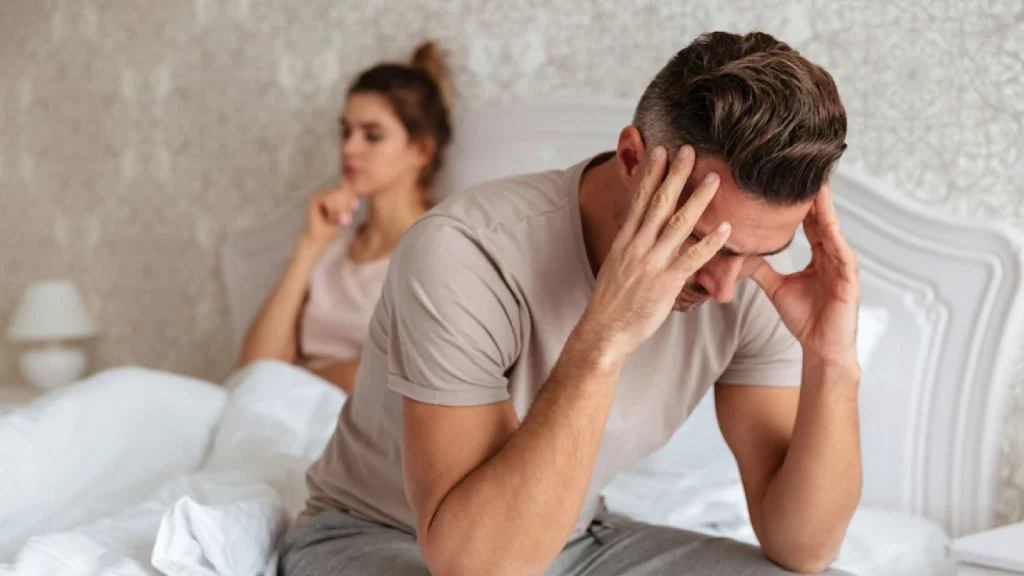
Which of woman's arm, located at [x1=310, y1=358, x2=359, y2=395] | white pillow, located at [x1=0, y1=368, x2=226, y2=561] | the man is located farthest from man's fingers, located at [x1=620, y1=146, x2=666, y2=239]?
woman's arm, located at [x1=310, y1=358, x2=359, y2=395]

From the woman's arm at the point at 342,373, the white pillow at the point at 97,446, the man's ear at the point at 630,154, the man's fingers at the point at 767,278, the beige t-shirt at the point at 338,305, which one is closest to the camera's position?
the man's ear at the point at 630,154

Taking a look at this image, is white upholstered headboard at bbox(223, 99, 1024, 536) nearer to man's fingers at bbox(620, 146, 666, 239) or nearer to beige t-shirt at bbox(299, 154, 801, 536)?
beige t-shirt at bbox(299, 154, 801, 536)

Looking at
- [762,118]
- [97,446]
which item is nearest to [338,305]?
[97,446]

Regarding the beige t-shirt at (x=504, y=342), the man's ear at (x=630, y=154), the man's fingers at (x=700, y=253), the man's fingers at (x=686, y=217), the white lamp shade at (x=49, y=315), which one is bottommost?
the white lamp shade at (x=49, y=315)

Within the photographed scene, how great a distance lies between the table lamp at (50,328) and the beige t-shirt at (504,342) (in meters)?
2.03

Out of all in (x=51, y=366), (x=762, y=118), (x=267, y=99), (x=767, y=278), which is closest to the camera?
(x=762, y=118)

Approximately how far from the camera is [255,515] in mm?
1461

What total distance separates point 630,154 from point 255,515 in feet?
2.40

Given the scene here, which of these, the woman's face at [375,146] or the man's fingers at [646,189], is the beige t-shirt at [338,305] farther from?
the man's fingers at [646,189]

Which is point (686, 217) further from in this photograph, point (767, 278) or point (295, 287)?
point (295, 287)

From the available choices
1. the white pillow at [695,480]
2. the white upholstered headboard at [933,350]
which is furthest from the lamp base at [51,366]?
the white upholstered headboard at [933,350]

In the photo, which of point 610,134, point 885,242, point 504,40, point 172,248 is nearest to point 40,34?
point 172,248

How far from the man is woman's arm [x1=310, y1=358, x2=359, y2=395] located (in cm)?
101

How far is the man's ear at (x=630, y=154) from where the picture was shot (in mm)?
1259
